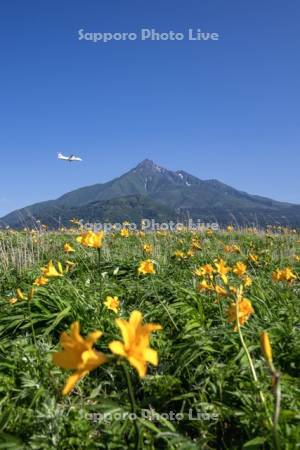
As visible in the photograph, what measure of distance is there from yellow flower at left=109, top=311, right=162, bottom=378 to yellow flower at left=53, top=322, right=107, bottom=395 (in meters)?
0.06

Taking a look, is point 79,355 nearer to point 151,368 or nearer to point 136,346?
point 136,346

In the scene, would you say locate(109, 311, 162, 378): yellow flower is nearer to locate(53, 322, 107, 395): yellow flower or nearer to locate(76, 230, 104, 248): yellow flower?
locate(53, 322, 107, 395): yellow flower

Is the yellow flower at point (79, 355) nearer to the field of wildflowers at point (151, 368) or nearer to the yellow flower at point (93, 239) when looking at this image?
the field of wildflowers at point (151, 368)

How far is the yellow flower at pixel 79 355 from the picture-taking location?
1383 millimetres

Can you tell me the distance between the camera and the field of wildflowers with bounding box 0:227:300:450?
71.3 inches

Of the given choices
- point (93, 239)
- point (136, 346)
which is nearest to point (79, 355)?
point (136, 346)

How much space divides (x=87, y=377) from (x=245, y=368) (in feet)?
3.85

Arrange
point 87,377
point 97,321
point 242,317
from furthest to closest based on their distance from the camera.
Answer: point 97,321 → point 87,377 → point 242,317

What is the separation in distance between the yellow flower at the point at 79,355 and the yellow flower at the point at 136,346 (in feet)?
0.20

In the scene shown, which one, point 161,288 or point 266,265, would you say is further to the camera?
point 266,265

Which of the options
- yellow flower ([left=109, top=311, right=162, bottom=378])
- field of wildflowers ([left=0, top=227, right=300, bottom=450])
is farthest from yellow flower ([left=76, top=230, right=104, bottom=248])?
yellow flower ([left=109, top=311, right=162, bottom=378])

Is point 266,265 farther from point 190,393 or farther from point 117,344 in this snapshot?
point 117,344

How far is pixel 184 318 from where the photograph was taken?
12.5ft

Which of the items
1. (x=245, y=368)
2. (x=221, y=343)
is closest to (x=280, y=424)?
(x=245, y=368)
